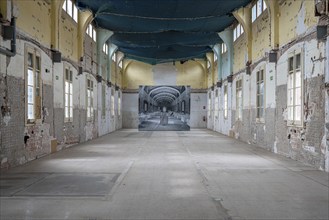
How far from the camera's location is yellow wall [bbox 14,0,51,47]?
30.4 ft

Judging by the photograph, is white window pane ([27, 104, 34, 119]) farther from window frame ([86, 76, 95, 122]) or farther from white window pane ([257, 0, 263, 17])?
white window pane ([257, 0, 263, 17])

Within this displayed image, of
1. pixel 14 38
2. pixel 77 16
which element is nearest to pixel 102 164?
pixel 14 38

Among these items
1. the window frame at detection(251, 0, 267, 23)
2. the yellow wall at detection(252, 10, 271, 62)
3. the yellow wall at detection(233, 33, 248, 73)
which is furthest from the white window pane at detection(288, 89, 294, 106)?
the yellow wall at detection(233, 33, 248, 73)

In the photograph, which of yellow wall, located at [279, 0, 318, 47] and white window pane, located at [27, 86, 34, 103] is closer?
yellow wall, located at [279, 0, 318, 47]

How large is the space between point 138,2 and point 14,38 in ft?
19.0

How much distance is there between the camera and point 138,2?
42.4ft

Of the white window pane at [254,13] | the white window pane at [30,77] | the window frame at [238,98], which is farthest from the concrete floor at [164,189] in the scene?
the window frame at [238,98]

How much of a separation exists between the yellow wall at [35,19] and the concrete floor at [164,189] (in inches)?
149

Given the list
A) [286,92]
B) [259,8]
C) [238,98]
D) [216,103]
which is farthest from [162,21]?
[216,103]

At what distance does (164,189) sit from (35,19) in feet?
22.8

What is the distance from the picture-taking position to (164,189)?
6180 millimetres

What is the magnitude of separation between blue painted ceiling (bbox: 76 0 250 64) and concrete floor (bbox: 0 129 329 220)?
665 centimetres

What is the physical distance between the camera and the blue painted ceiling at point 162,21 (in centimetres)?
1353

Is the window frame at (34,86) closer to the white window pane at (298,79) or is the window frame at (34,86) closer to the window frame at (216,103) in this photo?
the white window pane at (298,79)
